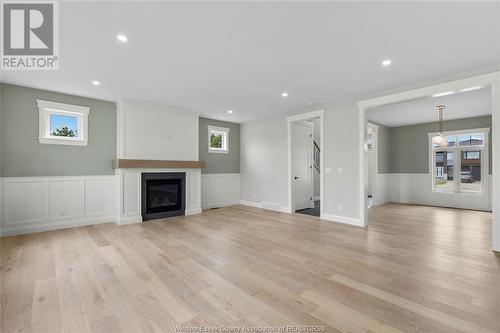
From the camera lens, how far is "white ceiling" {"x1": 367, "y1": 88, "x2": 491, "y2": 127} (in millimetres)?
4734

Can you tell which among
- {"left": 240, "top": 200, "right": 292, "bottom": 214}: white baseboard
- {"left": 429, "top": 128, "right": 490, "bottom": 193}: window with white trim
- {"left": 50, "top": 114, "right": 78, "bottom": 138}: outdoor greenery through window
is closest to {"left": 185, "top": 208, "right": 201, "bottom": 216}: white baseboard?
{"left": 240, "top": 200, "right": 292, "bottom": 214}: white baseboard

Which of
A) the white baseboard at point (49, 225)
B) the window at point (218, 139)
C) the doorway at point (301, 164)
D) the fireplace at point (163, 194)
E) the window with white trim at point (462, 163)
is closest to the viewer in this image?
the white baseboard at point (49, 225)

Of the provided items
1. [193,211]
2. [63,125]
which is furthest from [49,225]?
[193,211]

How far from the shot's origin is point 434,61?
3078mm

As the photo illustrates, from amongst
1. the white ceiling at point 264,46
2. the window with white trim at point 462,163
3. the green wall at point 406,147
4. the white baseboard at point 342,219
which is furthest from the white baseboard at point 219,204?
the window with white trim at point 462,163

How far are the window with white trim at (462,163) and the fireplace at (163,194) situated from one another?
26.2 feet

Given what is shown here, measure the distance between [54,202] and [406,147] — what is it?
33.3 feet

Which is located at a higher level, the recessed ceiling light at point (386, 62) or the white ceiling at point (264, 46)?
the white ceiling at point (264, 46)

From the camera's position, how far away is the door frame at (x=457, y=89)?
124 inches

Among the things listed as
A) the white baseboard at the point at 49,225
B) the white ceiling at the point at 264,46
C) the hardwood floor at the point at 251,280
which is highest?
the white ceiling at the point at 264,46

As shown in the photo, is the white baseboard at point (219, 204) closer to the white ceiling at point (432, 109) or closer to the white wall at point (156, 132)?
the white wall at point (156, 132)

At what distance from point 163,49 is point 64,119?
3.34 metres

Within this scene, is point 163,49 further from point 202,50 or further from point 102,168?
point 102,168

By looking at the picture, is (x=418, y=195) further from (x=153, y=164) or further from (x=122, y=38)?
(x=122, y=38)
